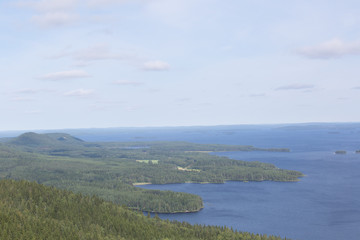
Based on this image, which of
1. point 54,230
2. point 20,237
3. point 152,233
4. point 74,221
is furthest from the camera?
point 74,221

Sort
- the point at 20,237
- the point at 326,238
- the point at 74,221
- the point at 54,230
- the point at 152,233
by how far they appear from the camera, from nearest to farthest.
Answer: the point at 20,237 < the point at 54,230 < the point at 152,233 < the point at 74,221 < the point at 326,238

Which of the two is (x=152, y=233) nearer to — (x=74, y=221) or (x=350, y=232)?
(x=74, y=221)

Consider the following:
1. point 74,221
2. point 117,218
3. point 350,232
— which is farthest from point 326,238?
point 74,221

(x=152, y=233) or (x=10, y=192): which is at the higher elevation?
(x=10, y=192)

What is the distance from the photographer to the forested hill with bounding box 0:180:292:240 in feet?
484

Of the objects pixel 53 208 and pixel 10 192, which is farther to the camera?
pixel 10 192

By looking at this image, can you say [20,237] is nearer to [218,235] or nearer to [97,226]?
[97,226]

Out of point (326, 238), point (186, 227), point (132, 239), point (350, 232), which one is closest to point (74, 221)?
point (132, 239)

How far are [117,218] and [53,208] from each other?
3430 centimetres

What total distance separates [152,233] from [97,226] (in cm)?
2629

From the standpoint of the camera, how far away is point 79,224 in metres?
172

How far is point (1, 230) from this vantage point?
138 metres

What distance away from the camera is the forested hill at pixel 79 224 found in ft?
484

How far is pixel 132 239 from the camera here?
523ft
